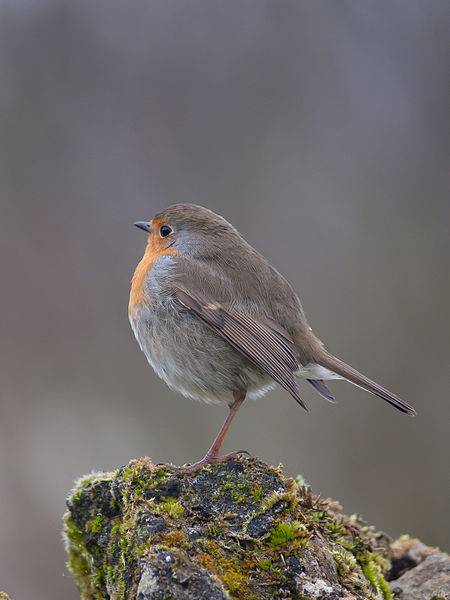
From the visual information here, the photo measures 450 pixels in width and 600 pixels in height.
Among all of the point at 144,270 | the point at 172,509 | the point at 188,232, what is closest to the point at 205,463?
the point at 172,509

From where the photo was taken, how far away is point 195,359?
4.02 m

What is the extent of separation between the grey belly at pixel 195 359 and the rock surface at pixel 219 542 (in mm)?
689

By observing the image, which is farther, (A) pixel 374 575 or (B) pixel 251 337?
(B) pixel 251 337

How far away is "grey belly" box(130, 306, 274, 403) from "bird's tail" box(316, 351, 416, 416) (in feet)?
1.05

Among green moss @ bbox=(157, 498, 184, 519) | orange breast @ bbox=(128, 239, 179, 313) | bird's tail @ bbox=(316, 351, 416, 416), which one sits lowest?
green moss @ bbox=(157, 498, 184, 519)

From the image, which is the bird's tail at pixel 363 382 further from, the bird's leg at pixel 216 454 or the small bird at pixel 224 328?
the bird's leg at pixel 216 454

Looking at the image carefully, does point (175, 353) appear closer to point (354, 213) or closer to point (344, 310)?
point (344, 310)

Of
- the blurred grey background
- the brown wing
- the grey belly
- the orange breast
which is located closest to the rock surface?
the brown wing

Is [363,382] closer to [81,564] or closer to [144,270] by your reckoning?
[144,270]

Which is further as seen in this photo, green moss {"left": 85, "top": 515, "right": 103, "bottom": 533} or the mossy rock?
green moss {"left": 85, "top": 515, "right": 103, "bottom": 533}

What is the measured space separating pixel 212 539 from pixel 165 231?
219cm

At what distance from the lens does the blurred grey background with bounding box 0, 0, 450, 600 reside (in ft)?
24.6

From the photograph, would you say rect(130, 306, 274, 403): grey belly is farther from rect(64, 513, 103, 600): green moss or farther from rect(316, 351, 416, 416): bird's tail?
rect(64, 513, 103, 600): green moss

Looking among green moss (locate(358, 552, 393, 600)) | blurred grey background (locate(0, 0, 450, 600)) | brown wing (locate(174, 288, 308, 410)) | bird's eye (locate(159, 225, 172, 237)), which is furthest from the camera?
blurred grey background (locate(0, 0, 450, 600))
